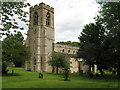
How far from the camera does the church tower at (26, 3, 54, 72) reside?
6041 cm

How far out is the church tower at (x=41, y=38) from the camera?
198ft

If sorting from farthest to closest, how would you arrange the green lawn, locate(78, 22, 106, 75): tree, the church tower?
the church tower → locate(78, 22, 106, 75): tree → the green lawn

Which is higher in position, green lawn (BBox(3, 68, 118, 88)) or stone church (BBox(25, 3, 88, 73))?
stone church (BBox(25, 3, 88, 73))

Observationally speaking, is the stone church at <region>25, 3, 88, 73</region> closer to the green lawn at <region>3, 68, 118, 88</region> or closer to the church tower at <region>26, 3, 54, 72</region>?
the church tower at <region>26, 3, 54, 72</region>

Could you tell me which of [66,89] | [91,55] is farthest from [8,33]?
[91,55]

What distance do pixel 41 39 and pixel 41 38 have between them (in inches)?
15.1

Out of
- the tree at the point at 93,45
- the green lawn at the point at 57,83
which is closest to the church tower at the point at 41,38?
the tree at the point at 93,45

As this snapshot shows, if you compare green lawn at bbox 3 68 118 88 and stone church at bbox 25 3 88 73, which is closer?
green lawn at bbox 3 68 118 88

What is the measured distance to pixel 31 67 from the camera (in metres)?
62.8

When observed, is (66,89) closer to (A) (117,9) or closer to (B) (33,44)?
(A) (117,9)

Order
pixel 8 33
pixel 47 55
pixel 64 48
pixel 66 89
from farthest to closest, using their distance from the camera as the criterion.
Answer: pixel 64 48
pixel 47 55
pixel 66 89
pixel 8 33

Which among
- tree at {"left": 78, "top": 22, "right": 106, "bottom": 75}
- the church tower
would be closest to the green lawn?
tree at {"left": 78, "top": 22, "right": 106, "bottom": 75}

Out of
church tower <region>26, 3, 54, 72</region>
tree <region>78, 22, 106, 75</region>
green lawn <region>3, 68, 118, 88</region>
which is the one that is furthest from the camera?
church tower <region>26, 3, 54, 72</region>

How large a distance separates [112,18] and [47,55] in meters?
38.6
